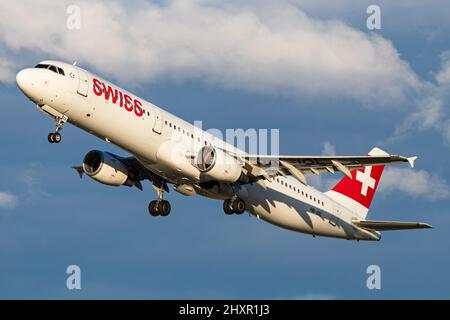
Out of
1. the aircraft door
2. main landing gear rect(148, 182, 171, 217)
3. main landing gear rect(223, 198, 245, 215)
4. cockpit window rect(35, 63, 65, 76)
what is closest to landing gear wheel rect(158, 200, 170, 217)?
main landing gear rect(148, 182, 171, 217)

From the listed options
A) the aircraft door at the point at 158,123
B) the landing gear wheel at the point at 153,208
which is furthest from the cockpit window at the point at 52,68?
the landing gear wheel at the point at 153,208

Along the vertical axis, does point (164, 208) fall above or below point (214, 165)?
below

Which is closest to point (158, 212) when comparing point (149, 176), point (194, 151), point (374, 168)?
point (149, 176)

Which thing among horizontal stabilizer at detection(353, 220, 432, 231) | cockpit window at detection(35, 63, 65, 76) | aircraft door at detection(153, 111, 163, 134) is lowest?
horizontal stabilizer at detection(353, 220, 432, 231)

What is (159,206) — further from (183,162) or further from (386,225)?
(386,225)

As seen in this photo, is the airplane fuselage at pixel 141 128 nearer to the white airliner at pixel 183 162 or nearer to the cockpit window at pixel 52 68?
the white airliner at pixel 183 162

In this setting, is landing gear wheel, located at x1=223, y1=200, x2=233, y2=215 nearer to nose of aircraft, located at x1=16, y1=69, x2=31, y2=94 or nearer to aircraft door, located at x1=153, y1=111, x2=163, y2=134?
aircraft door, located at x1=153, y1=111, x2=163, y2=134

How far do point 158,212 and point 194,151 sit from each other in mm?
6383

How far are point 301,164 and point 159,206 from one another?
921cm

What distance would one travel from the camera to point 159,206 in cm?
5678

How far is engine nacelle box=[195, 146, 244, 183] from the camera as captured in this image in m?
51.2

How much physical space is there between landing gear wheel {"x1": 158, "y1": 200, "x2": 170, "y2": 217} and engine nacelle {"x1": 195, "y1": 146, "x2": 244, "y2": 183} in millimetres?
5885

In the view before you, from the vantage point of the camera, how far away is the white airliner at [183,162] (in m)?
48.2

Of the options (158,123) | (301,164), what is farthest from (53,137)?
(301,164)
